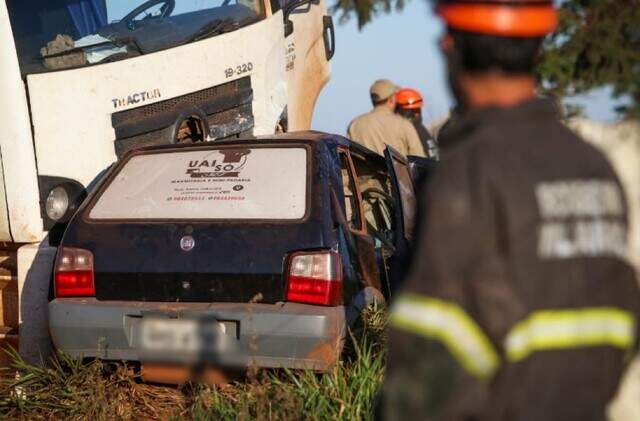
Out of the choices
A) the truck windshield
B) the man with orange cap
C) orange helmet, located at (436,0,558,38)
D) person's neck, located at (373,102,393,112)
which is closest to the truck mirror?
the truck windshield

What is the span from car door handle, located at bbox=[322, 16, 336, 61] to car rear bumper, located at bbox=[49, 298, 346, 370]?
606cm

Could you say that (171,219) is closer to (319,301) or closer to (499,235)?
(319,301)

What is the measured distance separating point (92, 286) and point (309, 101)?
5.46 metres

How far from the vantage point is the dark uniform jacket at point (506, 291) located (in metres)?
2.26

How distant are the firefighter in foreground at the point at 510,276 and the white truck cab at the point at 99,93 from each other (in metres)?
5.22

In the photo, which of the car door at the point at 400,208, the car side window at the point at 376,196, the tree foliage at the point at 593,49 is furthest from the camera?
the car side window at the point at 376,196

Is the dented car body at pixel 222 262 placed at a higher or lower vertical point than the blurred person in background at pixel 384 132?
higher

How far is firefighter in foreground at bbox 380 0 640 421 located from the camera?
2.27m

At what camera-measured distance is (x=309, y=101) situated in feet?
37.4

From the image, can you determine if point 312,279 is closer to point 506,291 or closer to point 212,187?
point 212,187

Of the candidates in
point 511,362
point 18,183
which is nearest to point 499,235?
point 511,362

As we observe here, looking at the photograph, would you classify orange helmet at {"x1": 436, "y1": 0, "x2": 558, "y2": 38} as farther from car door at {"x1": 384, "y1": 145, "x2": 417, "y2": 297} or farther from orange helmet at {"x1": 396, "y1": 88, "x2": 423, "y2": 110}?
orange helmet at {"x1": 396, "y1": 88, "x2": 423, "y2": 110}

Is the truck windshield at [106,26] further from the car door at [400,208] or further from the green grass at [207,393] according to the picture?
the car door at [400,208]

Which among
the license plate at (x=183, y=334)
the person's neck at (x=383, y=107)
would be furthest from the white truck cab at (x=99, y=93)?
the person's neck at (x=383, y=107)
